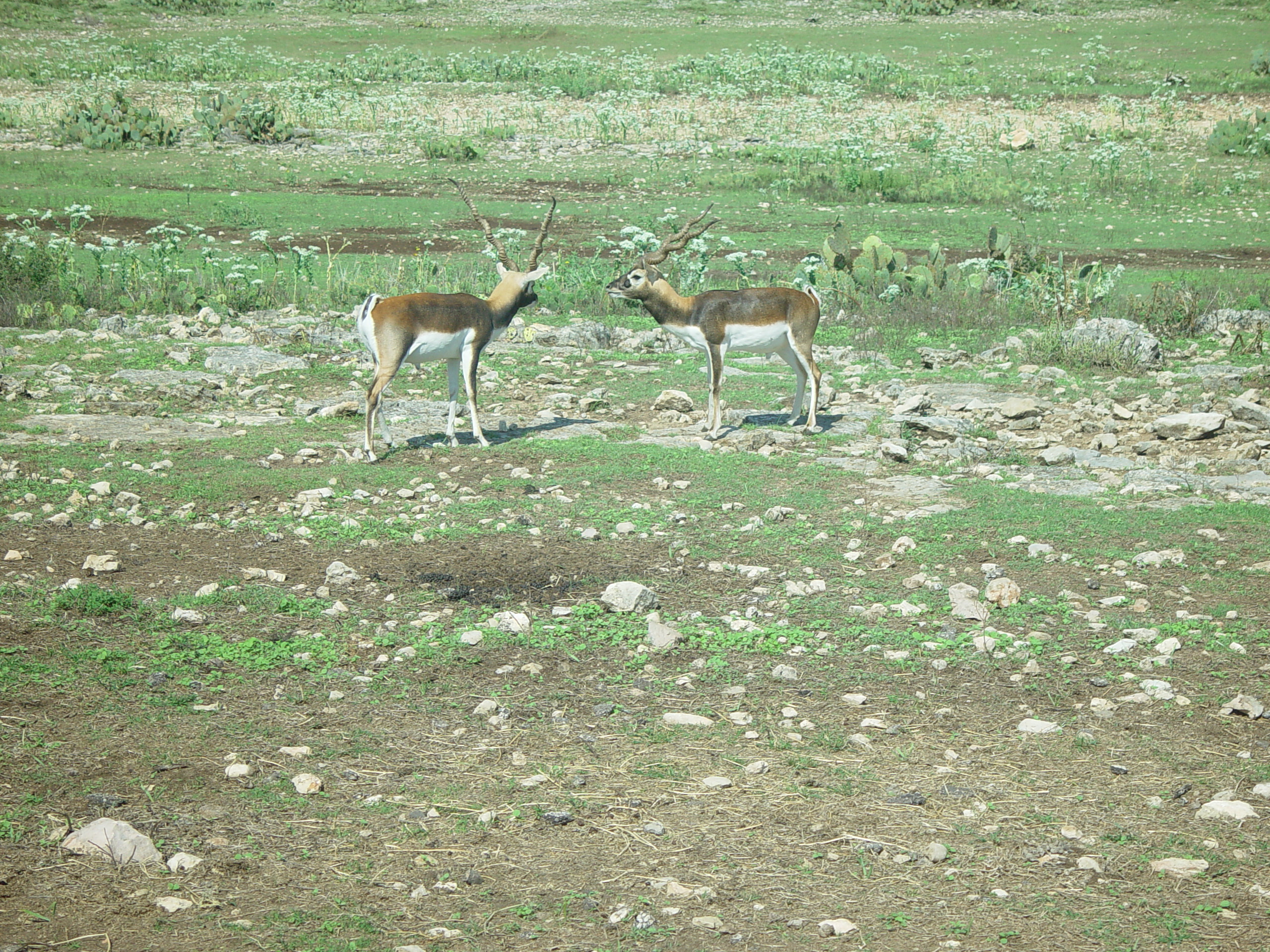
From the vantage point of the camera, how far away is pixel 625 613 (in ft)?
24.6

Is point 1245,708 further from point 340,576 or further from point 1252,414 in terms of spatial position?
point 1252,414

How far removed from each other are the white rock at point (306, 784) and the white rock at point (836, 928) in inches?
90.6

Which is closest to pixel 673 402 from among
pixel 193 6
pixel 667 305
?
pixel 667 305

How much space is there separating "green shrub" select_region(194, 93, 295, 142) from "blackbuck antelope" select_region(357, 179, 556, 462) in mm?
21672

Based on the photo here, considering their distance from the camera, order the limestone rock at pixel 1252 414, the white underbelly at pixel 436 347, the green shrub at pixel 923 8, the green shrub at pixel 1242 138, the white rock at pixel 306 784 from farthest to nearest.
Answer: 1. the green shrub at pixel 923 8
2. the green shrub at pixel 1242 138
3. the limestone rock at pixel 1252 414
4. the white underbelly at pixel 436 347
5. the white rock at pixel 306 784

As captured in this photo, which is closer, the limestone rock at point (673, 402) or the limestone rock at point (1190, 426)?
the limestone rock at point (1190, 426)

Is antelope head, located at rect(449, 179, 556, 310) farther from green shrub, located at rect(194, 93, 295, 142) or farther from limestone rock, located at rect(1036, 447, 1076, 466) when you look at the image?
green shrub, located at rect(194, 93, 295, 142)

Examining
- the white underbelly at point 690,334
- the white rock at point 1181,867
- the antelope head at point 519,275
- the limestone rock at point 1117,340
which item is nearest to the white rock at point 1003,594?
the white rock at point 1181,867

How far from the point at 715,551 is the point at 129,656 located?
12.6 ft

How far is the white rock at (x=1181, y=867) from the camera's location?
16.2ft

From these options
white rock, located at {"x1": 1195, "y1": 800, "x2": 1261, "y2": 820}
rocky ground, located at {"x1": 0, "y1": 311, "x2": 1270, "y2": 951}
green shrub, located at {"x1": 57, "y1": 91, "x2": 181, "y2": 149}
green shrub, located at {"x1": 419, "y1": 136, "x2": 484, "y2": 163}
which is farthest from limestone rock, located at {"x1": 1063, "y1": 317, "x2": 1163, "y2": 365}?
green shrub, located at {"x1": 57, "y1": 91, "x2": 181, "y2": 149}

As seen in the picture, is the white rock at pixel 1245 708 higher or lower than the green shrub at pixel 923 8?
lower

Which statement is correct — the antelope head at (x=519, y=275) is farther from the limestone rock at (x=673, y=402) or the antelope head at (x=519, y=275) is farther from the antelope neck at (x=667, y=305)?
the limestone rock at (x=673, y=402)

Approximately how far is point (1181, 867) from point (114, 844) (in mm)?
4299
